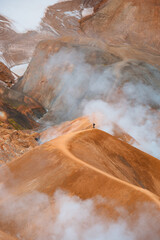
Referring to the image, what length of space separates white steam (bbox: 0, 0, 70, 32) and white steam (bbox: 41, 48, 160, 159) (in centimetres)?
3201

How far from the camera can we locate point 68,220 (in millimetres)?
5895

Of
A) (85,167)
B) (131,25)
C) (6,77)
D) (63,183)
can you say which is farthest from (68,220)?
(131,25)

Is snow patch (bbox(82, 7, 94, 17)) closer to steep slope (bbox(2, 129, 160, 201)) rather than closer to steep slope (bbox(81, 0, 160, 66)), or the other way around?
steep slope (bbox(81, 0, 160, 66))

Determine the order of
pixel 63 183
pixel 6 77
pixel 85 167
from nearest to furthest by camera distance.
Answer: pixel 63 183 → pixel 85 167 → pixel 6 77

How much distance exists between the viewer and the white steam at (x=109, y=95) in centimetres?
1853

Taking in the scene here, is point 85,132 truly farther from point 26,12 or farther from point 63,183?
point 26,12

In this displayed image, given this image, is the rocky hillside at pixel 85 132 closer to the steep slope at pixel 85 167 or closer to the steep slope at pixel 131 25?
the steep slope at pixel 85 167

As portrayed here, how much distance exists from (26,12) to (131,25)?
25476mm

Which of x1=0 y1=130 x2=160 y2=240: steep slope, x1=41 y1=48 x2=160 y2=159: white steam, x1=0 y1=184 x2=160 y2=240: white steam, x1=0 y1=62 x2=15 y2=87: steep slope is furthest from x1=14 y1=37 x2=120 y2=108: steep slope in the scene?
x1=0 y1=184 x2=160 y2=240: white steam

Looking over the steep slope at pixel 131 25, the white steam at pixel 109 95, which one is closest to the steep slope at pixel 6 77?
the white steam at pixel 109 95

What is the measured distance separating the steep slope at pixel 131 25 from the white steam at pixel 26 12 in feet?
43.5

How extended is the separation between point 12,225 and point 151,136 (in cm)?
1362

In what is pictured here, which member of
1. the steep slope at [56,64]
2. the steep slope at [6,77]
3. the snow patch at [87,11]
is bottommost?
the steep slope at [6,77]

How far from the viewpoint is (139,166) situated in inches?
397
